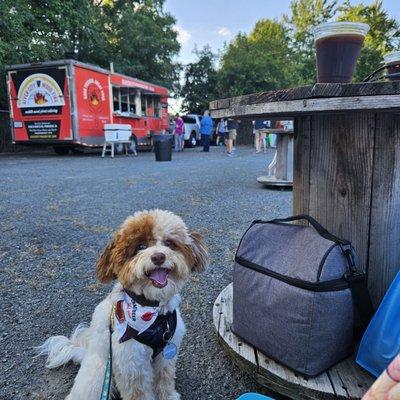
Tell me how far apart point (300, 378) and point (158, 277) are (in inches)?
30.8

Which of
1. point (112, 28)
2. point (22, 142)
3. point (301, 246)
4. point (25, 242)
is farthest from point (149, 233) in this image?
point (112, 28)

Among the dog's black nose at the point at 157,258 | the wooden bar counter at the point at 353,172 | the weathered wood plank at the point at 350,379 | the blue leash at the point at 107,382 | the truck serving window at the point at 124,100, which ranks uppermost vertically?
the truck serving window at the point at 124,100

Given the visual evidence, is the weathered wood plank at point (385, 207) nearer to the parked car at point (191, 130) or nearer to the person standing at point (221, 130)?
the person standing at point (221, 130)

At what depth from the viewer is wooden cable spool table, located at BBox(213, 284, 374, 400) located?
160 cm

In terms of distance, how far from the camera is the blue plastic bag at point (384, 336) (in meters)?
1.51

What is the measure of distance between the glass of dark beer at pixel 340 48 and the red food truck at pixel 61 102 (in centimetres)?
1280

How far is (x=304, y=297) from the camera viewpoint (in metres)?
1.62

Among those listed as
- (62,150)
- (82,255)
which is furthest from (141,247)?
(62,150)

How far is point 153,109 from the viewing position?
1964 cm

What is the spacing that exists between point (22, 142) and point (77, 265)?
1291 cm

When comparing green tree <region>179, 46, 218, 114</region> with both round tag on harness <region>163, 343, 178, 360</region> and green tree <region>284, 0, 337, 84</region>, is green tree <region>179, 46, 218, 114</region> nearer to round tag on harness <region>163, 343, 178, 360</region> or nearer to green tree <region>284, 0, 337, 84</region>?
green tree <region>284, 0, 337, 84</region>

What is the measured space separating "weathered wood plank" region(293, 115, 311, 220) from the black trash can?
36.6 ft

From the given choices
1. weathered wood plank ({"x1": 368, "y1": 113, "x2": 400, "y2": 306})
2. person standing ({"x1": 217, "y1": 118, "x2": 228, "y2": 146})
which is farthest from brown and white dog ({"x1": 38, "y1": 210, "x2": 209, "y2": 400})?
person standing ({"x1": 217, "y1": 118, "x2": 228, "y2": 146})

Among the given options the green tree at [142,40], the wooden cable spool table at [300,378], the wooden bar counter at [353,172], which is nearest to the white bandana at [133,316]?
the wooden cable spool table at [300,378]
